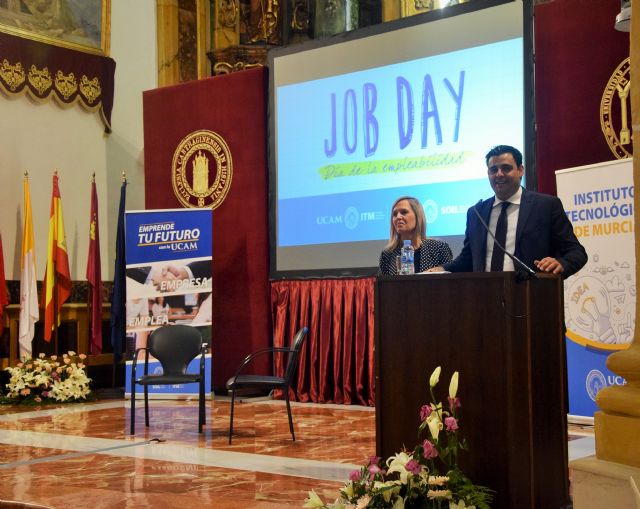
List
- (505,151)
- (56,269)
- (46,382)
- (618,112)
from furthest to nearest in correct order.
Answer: (56,269) → (46,382) → (618,112) → (505,151)

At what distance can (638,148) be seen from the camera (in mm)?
1875

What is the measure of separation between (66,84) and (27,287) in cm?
226

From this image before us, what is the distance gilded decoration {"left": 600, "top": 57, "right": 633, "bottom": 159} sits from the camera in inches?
235

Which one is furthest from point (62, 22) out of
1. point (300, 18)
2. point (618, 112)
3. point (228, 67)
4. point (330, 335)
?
point (618, 112)

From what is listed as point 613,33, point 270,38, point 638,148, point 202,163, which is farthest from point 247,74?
point 638,148

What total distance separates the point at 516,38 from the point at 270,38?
4.40 meters

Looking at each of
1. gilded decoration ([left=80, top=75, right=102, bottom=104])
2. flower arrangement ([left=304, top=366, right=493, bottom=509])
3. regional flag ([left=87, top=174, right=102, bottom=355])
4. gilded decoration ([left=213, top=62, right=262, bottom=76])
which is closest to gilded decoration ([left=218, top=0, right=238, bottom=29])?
gilded decoration ([left=213, top=62, right=262, bottom=76])

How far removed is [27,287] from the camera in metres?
8.58

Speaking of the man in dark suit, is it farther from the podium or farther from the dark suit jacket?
the podium

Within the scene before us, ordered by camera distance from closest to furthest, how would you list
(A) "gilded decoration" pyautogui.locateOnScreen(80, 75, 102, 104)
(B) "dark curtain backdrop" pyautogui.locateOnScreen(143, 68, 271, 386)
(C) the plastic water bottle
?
(C) the plastic water bottle
(B) "dark curtain backdrop" pyautogui.locateOnScreen(143, 68, 271, 386)
(A) "gilded decoration" pyautogui.locateOnScreen(80, 75, 102, 104)

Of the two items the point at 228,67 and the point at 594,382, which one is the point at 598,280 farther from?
the point at 228,67

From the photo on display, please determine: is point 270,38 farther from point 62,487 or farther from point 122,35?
point 62,487

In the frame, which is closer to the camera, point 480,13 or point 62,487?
point 62,487

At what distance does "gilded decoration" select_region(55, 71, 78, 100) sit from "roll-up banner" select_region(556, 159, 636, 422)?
560 centimetres
